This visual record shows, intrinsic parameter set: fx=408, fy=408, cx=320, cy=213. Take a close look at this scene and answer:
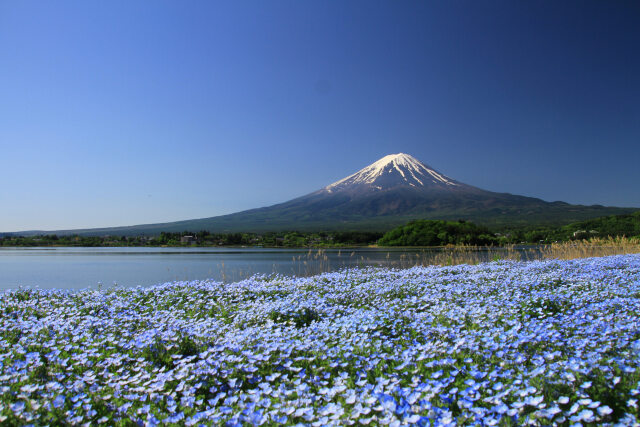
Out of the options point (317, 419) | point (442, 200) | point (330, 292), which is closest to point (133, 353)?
point (317, 419)

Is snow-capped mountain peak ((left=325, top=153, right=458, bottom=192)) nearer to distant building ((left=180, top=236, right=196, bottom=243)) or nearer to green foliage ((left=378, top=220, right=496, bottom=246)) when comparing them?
distant building ((left=180, top=236, right=196, bottom=243))

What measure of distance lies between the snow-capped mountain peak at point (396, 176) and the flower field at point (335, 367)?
143283 millimetres

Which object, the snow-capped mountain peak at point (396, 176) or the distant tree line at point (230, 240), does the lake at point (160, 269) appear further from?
the snow-capped mountain peak at point (396, 176)

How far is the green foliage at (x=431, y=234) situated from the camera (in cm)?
5642

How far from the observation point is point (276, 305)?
606 centimetres

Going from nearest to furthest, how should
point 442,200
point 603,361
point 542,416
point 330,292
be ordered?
point 542,416 < point 603,361 < point 330,292 < point 442,200

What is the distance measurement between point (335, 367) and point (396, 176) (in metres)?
152

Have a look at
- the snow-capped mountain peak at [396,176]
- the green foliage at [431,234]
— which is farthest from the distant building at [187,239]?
the snow-capped mountain peak at [396,176]

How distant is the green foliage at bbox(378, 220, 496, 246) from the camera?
56425 millimetres

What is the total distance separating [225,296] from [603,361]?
20.2 feet

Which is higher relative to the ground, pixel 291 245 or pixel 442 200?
pixel 442 200

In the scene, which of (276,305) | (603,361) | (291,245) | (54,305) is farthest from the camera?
(291,245)

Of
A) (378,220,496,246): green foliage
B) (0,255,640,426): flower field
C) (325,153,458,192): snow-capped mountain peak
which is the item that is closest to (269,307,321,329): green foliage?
(0,255,640,426): flower field

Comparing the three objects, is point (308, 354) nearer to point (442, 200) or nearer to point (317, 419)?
point (317, 419)
